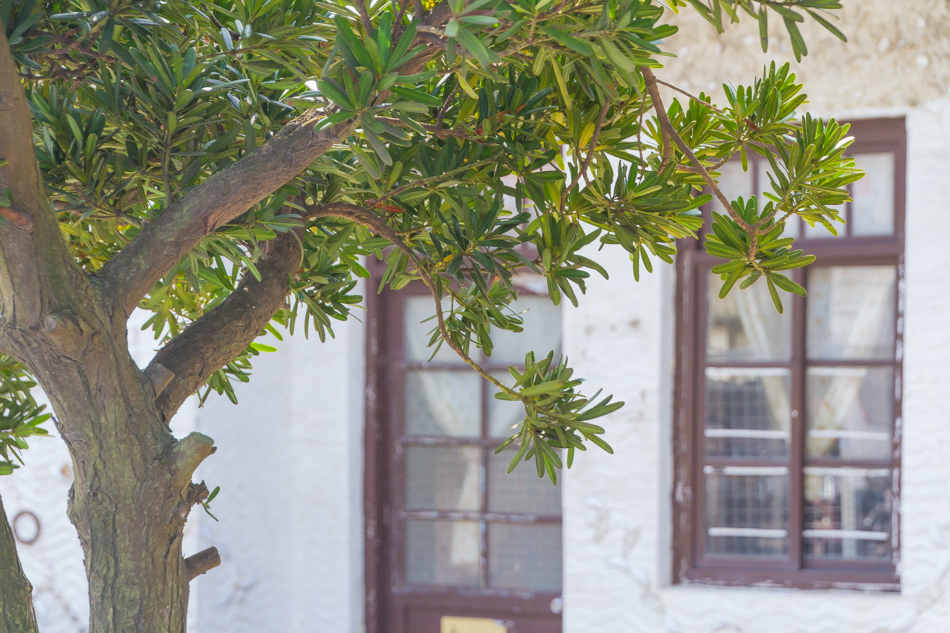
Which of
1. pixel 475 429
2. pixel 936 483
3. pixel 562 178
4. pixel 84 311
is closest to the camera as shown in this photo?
pixel 84 311

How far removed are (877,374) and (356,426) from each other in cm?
→ 200

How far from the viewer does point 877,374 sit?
335 centimetres

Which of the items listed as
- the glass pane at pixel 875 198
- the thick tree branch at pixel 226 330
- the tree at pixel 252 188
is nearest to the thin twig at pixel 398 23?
the tree at pixel 252 188

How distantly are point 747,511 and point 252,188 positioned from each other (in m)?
2.92

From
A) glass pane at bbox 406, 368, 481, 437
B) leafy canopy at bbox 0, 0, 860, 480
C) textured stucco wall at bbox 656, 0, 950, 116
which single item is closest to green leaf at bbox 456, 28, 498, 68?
leafy canopy at bbox 0, 0, 860, 480

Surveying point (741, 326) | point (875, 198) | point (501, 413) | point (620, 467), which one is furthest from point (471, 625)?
point (875, 198)

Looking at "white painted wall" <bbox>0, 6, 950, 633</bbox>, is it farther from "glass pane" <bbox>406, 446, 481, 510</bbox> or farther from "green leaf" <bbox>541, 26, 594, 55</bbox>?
"green leaf" <bbox>541, 26, 594, 55</bbox>

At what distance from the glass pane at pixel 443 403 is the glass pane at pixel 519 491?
0.57 ft

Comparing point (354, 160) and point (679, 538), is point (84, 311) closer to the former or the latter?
point (354, 160)

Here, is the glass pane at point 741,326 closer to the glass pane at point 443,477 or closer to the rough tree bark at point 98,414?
the glass pane at point 443,477

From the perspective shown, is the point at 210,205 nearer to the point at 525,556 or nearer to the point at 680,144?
the point at 680,144

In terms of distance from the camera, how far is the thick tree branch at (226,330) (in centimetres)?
110

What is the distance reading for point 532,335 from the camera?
3746mm

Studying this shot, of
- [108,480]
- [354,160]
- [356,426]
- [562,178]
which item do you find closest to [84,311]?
[108,480]
